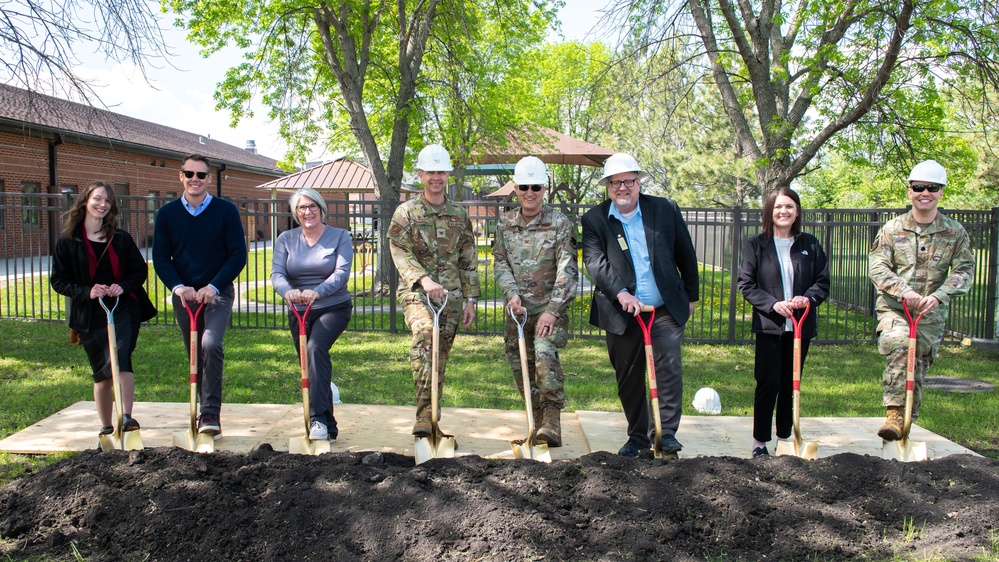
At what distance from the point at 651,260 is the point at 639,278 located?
0.44 feet

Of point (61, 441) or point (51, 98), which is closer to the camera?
point (61, 441)

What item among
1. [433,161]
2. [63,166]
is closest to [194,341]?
[433,161]

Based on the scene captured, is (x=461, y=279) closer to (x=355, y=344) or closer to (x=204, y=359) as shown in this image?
(x=204, y=359)

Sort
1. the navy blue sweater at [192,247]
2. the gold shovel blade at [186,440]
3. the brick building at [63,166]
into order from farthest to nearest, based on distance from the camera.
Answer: the brick building at [63,166] < the navy blue sweater at [192,247] < the gold shovel blade at [186,440]

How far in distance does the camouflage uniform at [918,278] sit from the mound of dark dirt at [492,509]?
2.67 feet

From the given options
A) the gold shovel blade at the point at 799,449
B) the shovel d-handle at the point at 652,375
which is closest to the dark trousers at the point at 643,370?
the shovel d-handle at the point at 652,375

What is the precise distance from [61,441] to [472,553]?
3.32 m

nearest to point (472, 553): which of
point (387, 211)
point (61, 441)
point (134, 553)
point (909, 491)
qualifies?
point (134, 553)

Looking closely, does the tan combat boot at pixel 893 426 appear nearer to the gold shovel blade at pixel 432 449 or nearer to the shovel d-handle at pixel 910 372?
the shovel d-handle at pixel 910 372

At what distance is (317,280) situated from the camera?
491cm

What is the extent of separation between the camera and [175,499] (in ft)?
11.9

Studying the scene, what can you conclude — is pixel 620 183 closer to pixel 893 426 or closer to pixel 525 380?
pixel 525 380

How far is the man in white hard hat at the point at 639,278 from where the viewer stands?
15.1 feet

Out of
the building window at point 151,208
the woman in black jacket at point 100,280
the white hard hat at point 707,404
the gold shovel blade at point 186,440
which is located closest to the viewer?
the gold shovel blade at point 186,440
